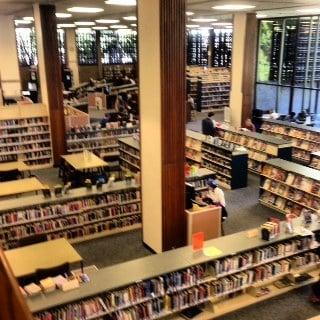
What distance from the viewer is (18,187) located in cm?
952

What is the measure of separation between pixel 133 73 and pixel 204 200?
889 inches

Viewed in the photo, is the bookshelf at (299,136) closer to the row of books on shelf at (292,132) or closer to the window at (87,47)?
the row of books on shelf at (292,132)

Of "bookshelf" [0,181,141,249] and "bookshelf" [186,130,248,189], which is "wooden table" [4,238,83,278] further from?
"bookshelf" [186,130,248,189]

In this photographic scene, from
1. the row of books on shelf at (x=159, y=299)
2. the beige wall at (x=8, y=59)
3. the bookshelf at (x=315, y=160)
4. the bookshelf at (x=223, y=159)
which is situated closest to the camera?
the row of books on shelf at (x=159, y=299)

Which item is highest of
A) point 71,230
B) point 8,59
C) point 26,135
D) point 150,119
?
point 8,59

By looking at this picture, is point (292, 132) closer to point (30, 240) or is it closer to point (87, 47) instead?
point (30, 240)

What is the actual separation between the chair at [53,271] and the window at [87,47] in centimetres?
Answer: 2511

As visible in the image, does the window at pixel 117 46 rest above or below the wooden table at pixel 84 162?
above

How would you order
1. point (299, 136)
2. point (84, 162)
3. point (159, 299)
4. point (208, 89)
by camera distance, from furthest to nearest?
point (208, 89) < point (299, 136) < point (84, 162) < point (159, 299)

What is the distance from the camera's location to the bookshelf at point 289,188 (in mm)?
9672

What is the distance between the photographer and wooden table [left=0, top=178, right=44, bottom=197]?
9219 millimetres

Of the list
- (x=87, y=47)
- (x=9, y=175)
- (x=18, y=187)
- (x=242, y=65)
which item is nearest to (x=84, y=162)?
(x=9, y=175)

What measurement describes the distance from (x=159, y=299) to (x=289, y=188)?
5.60 m

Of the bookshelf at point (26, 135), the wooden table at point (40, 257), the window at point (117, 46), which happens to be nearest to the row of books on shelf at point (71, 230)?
the wooden table at point (40, 257)
